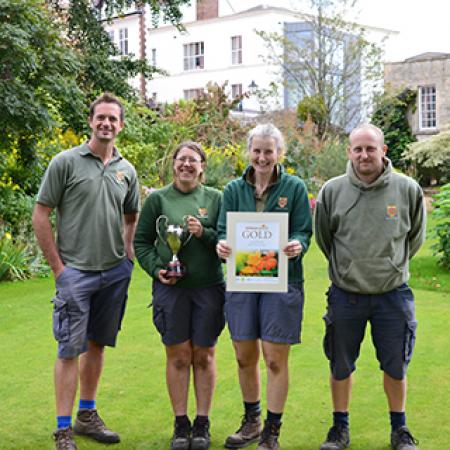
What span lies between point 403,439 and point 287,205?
156 cm

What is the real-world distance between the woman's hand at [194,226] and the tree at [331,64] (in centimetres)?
2773

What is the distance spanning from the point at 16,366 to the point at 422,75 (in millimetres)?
31808

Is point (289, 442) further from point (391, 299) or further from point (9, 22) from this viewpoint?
point (9, 22)

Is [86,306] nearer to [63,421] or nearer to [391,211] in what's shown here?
[63,421]

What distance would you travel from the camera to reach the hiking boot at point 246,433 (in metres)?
4.68

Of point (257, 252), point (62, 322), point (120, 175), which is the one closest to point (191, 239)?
point (257, 252)

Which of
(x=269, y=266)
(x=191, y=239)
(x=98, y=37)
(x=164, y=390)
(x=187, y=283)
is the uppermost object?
(x=98, y=37)

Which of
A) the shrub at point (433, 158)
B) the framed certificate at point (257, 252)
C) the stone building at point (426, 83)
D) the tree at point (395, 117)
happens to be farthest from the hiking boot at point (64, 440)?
the stone building at point (426, 83)

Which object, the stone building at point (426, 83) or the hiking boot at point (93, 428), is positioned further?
the stone building at point (426, 83)

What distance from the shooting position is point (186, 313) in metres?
4.60

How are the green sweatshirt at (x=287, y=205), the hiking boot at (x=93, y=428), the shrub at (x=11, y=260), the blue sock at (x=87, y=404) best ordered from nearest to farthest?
the green sweatshirt at (x=287, y=205) → the hiking boot at (x=93, y=428) → the blue sock at (x=87, y=404) → the shrub at (x=11, y=260)

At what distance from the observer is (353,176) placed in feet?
14.5

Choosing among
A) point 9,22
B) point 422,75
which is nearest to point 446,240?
point 9,22

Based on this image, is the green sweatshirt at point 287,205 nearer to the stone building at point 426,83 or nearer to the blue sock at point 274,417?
the blue sock at point 274,417
